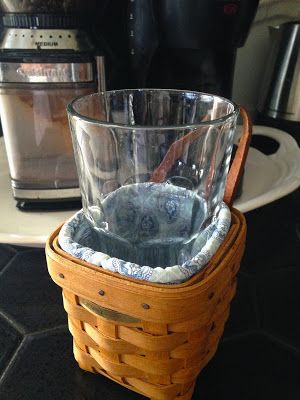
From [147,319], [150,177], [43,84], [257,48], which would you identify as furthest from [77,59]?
[257,48]

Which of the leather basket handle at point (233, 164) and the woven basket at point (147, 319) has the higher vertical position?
the leather basket handle at point (233, 164)

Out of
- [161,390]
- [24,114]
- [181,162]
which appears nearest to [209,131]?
[181,162]

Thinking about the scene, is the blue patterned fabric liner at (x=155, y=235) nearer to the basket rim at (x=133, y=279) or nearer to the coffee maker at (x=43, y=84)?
the basket rim at (x=133, y=279)

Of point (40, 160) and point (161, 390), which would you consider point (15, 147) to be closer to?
point (40, 160)

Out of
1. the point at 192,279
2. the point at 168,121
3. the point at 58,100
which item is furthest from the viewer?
the point at 58,100

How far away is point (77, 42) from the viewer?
1.35ft

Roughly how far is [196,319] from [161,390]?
7 cm

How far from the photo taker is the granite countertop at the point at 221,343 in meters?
0.28

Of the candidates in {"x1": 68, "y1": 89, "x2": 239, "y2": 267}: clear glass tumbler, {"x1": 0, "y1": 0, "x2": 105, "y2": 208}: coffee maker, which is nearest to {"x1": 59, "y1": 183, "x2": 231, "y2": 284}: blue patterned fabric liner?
{"x1": 68, "y1": 89, "x2": 239, "y2": 267}: clear glass tumbler

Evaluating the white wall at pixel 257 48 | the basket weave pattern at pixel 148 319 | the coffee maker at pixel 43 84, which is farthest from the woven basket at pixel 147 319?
the white wall at pixel 257 48

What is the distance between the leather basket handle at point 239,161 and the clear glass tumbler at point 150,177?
2cm

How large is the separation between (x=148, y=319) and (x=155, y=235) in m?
0.08

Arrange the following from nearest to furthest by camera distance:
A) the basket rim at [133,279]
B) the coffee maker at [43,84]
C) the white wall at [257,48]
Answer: the basket rim at [133,279] → the coffee maker at [43,84] → the white wall at [257,48]

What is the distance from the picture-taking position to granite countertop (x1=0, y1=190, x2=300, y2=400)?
0.93ft
